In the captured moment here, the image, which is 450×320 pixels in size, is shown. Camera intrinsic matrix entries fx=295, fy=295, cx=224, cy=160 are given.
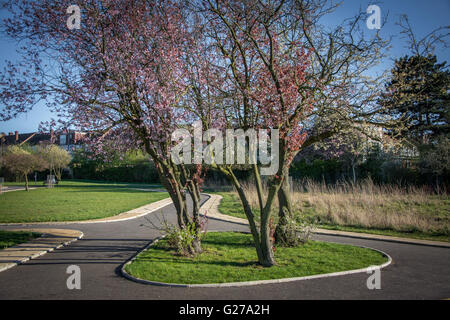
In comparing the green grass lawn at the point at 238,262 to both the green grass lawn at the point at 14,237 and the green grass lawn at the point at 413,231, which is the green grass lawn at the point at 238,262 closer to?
the green grass lawn at the point at 413,231

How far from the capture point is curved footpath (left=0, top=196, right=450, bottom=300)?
4.83 metres

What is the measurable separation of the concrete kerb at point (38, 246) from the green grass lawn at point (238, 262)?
2.71m

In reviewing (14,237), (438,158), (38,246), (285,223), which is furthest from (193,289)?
(438,158)

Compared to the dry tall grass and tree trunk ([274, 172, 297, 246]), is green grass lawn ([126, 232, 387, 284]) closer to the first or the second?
tree trunk ([274, 172, 297, 246])

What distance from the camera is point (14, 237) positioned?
9.38 metres

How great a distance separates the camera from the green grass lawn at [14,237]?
8473 mm

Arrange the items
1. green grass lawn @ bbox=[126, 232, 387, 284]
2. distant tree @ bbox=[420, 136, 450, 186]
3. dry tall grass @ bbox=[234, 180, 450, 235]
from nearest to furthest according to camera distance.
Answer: green grass lawn @ bbox=[126, 232, 387, 284]
dry tall grass @ bbox=[234, 180, 450, 235]
distant tree @ bbox=[420, 136, 450, 186]

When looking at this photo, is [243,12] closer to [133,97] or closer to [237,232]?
[133,97]

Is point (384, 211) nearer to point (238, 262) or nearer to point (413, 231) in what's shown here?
point (413, 231)

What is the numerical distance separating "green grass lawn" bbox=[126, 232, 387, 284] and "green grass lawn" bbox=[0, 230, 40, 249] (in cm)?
416

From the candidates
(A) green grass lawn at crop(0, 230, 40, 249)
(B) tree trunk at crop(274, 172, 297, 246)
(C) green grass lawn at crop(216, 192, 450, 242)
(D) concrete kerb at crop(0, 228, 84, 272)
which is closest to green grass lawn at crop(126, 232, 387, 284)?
(B) tree trunk at crop(274, 172, 297, 246)

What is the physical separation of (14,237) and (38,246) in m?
1.80
